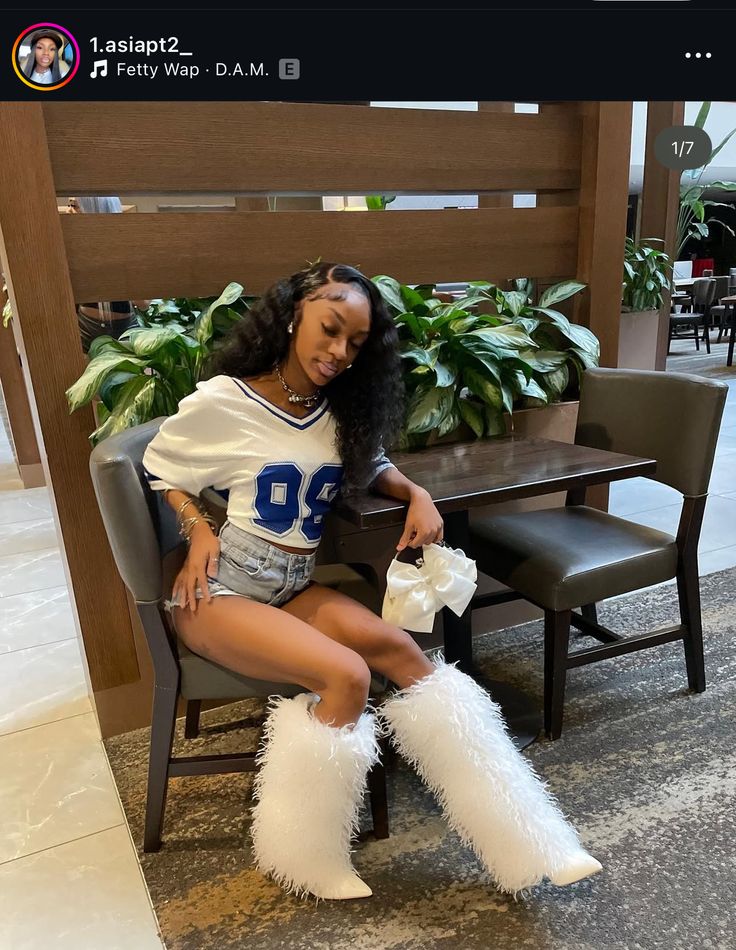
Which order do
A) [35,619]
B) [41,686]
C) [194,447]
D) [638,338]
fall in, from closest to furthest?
1. [194,447]
2. [41,686]
3. [35,619]
4. [638,338]

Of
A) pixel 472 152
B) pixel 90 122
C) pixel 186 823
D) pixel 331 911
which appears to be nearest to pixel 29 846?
pixel 186 823

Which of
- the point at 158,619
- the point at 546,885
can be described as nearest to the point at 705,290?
the point at 546,885

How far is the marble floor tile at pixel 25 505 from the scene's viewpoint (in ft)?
12.6

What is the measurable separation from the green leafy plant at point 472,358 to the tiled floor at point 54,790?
123 cm

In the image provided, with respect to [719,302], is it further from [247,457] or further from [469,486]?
[247,457]

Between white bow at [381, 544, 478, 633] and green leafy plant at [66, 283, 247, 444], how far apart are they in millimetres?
718

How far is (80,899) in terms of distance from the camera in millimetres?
1512

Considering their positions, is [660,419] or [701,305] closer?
[660,419]

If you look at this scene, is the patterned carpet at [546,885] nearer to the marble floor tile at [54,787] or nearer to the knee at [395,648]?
the marble floor tile at [54,787]

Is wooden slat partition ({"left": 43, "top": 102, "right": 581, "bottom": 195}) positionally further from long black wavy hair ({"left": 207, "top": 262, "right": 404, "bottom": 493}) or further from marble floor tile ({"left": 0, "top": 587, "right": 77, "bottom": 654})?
marble floor tile ({"left": 0, "top": 587, "right": 77, "bottom": 654})

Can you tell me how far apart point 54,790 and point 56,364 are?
1066 mm

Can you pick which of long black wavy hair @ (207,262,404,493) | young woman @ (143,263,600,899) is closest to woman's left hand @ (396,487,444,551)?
young woman @ (143,263,600,899)

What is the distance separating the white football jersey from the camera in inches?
58.6

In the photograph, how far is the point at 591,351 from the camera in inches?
90.1
